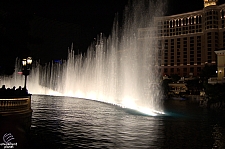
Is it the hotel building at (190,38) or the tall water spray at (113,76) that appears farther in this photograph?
the hotel building at (190,38)

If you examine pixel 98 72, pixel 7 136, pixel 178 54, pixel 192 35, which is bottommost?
pixel 7 136

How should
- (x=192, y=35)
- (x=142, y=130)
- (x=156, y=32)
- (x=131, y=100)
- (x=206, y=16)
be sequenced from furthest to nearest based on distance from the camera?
(x=156, y=32) → (x=192, y=35) → (x=206, y=16) → (x=131, y=100) → (x=142, y=130)

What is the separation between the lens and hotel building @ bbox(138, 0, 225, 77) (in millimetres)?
92812

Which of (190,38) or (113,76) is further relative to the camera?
(190,38)

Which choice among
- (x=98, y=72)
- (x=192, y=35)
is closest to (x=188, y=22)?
(x=192, y=35)

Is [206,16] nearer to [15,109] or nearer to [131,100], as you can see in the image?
[131,100]

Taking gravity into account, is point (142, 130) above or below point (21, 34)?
below

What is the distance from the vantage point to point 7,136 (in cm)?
780

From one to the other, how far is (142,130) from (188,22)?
9502 cm

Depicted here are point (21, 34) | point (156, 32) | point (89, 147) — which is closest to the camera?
point (89, 147)

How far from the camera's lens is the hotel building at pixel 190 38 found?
92.8 metres

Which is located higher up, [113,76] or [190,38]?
[190,38]

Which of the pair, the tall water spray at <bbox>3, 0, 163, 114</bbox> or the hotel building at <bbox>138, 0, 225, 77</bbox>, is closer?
the tall water spray at <bbox>3, 0, 163, 114</bbox>

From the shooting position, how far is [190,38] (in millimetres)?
101625
